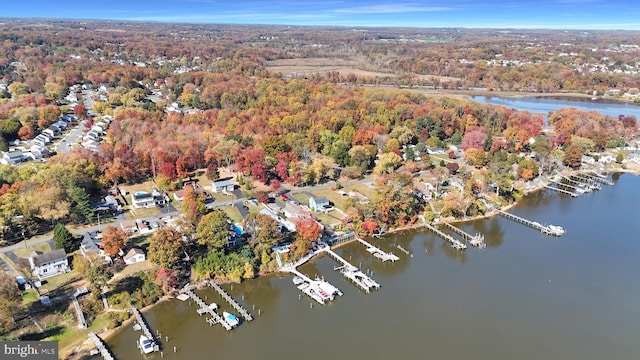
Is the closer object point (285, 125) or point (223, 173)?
point (223, 173)

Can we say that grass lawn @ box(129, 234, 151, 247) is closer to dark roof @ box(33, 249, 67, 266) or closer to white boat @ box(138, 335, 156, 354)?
dark roof @ box(33, 249, 67, 266)

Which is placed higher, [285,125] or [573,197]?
[285,125]

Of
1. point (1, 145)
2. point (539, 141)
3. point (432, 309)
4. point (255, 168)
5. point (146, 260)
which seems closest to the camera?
point (432, 309)

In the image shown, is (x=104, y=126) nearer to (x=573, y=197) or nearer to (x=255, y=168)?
(x=255, y=168)

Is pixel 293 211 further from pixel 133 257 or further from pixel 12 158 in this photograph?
pixel 12 158

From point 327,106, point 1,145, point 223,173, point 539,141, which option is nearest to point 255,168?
point 223,173

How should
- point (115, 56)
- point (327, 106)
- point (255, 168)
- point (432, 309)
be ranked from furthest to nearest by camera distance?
point (115, 56)
point (327, 106)
point (255, 168)
point (432, 309)

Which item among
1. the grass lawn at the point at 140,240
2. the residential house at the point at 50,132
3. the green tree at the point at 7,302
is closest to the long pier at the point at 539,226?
the grass lawn at the point at 140,240
